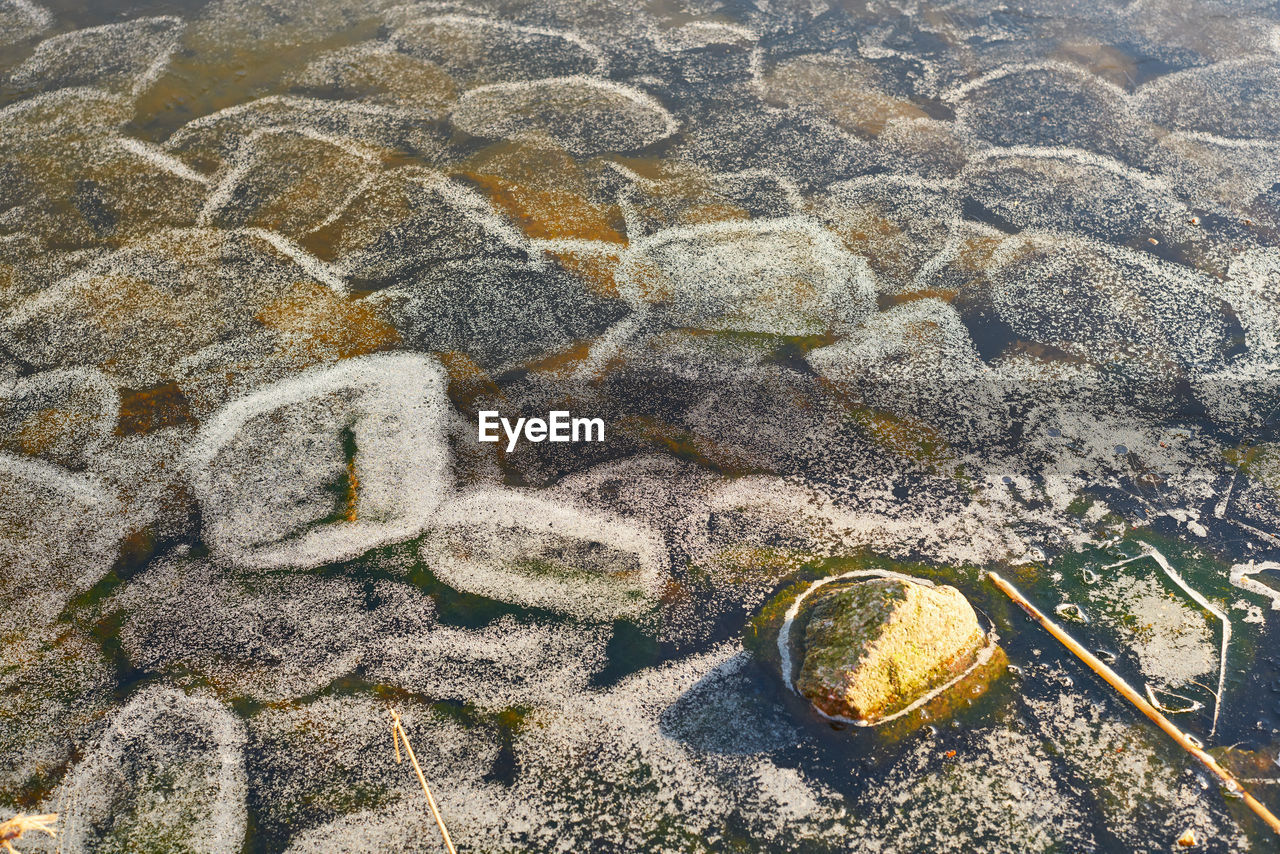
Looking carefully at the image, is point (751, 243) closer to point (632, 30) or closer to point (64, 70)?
point (632, 30)

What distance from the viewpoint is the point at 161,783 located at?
2738 millimetres

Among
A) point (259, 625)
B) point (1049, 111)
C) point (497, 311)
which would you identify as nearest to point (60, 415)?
point (259, 625)

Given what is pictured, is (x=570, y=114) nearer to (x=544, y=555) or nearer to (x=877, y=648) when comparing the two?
(x=544, y=555)

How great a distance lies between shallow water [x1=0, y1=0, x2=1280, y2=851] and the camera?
2.75 meters

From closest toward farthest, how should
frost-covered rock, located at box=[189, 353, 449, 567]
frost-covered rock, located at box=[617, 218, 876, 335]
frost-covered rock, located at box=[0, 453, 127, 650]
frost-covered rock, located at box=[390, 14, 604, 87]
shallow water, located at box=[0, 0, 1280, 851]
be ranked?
shallow water, located at box=[0, 0, 1280, 851] → frost-covered rock, located at box=[0, 453, 127, 650] → frost-covered rock, located at box=[189, 353, 449, 567] → frost-covered rock, located at box=[617, 218, 876, 335] → frost-covered rock, located at box=[390, 14, 604, 87]

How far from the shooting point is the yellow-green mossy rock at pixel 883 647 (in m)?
2.81

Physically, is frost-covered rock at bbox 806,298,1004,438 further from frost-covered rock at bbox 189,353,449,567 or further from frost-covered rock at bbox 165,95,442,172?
frost-covered rock at bbox 165,95,442,172

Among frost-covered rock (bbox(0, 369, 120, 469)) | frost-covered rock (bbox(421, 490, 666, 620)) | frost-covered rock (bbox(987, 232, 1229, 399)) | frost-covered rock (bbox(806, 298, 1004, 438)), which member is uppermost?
frost-covered rock (bbox(987, 232, 1229, 399))

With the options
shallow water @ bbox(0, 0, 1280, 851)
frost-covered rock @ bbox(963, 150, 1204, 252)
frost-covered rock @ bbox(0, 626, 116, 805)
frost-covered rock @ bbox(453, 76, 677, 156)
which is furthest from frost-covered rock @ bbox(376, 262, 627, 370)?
frost-covered rock @ bbox(963, 150, 1204, 252)

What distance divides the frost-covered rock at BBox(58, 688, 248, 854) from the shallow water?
0.02m

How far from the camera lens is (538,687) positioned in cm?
293

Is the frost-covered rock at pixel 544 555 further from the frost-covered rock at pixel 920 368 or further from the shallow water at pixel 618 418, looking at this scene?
the frost-covered rock at pixel 920 368

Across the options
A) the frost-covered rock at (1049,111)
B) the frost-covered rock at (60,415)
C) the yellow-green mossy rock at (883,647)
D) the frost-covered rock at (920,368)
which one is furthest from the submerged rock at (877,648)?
the frost-covered rock at (1049,111)

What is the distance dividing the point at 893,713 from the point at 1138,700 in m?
0.79
